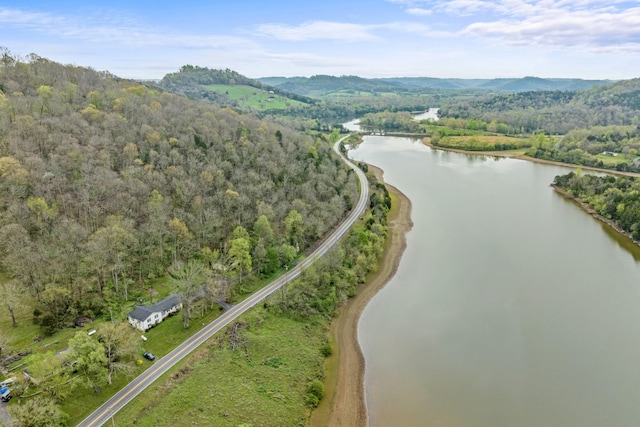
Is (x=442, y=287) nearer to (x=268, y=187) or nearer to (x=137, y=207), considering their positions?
(x=268, y=187)

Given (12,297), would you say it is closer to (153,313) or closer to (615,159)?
(153,313)

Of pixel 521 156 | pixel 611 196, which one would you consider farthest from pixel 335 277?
pixel 521 156

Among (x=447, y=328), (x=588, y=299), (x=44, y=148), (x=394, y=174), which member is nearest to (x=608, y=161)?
(x=394, y=174)

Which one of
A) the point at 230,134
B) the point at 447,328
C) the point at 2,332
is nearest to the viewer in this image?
the point at 2,332

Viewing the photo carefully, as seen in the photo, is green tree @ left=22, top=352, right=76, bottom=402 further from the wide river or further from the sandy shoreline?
the wide river

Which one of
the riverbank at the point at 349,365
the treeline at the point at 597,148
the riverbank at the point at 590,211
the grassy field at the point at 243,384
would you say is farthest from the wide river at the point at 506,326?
the treeline at the point at 597,148

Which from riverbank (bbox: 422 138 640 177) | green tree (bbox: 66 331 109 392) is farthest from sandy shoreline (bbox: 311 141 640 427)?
riverbank (bbox: 422 138 640 177)
